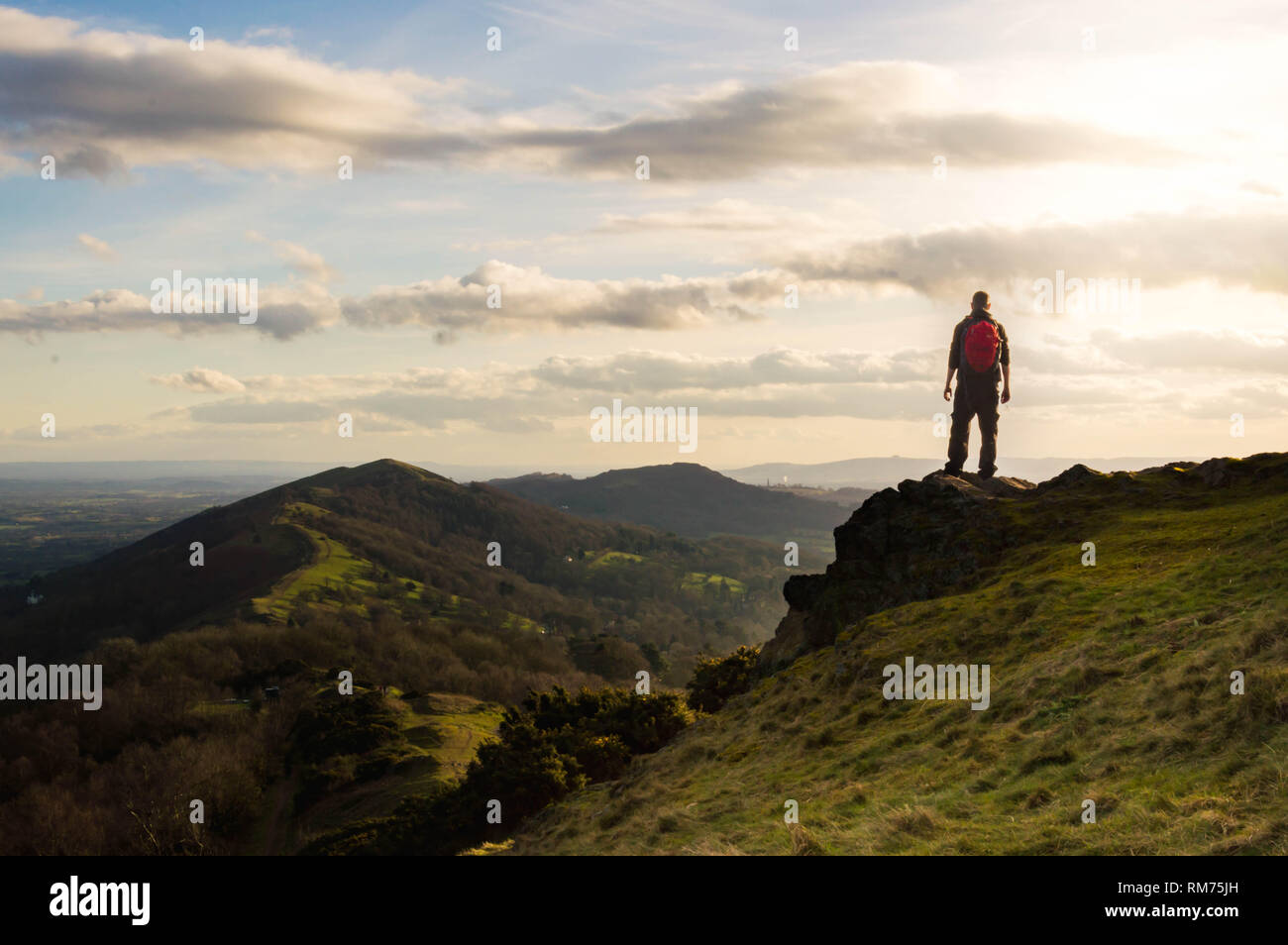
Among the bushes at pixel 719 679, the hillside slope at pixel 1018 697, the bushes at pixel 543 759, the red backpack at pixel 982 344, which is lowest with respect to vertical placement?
the bushes at pixel 543 759

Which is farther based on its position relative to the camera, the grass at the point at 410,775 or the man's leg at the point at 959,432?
the grass at the point at 410,775

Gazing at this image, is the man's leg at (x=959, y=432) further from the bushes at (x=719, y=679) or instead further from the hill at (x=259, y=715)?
the hill at (x=259, y=715)

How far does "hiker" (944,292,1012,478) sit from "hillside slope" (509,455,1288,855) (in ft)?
9.55

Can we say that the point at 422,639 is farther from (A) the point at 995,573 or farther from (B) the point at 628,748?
(A) the point at 995,573

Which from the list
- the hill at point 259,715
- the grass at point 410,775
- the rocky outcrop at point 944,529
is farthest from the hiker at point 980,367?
the grass at point 410,775

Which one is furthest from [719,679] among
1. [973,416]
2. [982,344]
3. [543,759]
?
[982,344]

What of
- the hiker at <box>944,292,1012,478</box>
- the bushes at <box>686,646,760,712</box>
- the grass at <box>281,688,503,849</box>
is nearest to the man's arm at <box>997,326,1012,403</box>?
the hiker at <box>944,292,1012,478</box>

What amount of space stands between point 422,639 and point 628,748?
446ft

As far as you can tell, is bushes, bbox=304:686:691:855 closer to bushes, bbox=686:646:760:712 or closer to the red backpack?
bushes, bbox=686:646:760:712

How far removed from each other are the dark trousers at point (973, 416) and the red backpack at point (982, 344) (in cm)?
54

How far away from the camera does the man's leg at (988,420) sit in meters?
32.0

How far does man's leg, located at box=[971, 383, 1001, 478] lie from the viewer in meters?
32.0
